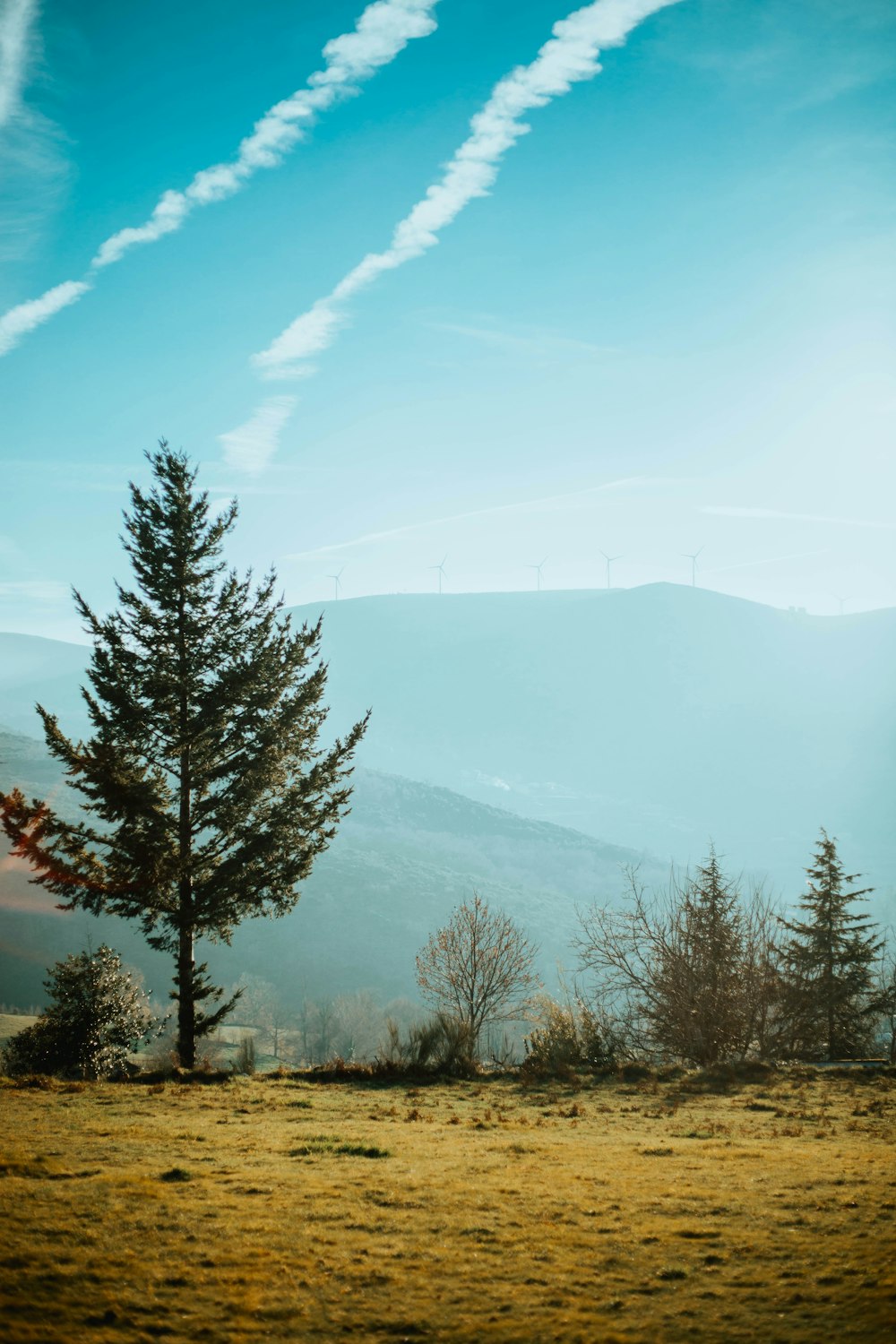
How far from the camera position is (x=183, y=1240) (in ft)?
21.7

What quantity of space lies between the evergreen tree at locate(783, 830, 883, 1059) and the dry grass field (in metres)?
22.5

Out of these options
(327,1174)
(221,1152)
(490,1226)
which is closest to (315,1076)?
(221,1152)

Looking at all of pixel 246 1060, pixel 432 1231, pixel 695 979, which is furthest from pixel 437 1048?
pixel 432 1231

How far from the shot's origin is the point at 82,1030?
70.9 ft

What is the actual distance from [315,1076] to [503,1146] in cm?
869

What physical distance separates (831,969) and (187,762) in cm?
2796

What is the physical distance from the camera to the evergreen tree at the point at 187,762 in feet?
65.1

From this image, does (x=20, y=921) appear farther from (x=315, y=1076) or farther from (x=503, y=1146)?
(x=503, y=1146)

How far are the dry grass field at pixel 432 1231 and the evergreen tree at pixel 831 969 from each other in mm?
22535

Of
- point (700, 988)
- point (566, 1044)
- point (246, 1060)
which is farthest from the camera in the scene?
point (700, 988)

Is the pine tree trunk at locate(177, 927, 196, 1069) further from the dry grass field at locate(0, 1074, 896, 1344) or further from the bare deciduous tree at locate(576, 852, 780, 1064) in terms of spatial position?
the bare deciduous tree at locate(576, 852, 780, 1064)

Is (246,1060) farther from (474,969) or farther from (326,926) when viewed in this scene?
(326,926)

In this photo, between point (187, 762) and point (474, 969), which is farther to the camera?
point (474, 969)

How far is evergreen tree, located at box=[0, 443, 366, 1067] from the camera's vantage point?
1983cm
